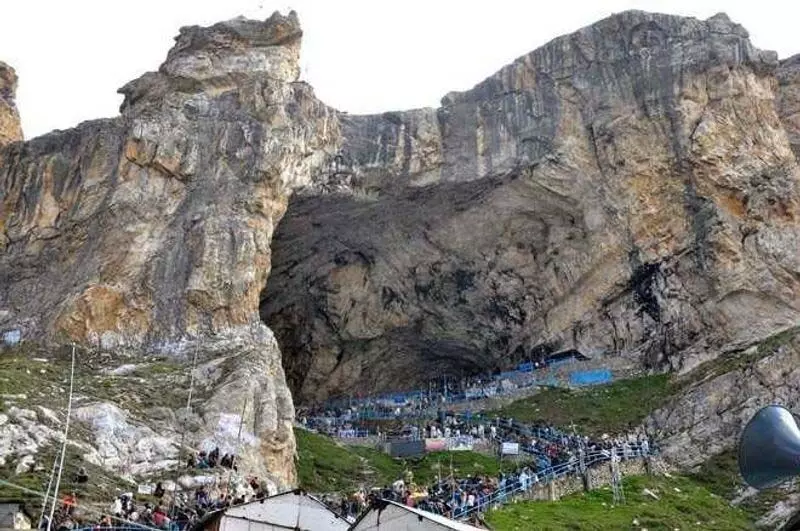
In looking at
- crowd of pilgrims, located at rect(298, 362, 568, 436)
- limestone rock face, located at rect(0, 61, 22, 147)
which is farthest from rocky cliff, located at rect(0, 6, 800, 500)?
limestone rock face, located at rect(0, 61, 22, 147)

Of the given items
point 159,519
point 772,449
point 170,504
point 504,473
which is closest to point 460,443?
point 504,473

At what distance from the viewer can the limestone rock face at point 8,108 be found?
57.2m

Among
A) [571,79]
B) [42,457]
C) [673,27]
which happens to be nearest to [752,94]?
[673,27]

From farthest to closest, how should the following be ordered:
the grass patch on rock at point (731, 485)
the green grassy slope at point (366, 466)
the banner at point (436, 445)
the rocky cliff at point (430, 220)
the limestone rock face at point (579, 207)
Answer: the limestone rock face at point (579, 207)
the rocky cliff at point (430, 220)
the banner at point (436, 445)
the green grassy slope at point (366, 466)
the grass patch on rock at point (731, 485)

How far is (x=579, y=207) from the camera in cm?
4722

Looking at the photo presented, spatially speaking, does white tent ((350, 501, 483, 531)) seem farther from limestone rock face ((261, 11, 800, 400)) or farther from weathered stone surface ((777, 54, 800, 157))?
weathered stone surface ((777, 54, 800, 157))

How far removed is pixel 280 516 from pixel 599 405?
25.5 meters

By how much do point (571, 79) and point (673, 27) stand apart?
20.1ft

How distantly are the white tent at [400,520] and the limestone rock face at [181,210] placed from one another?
16073 millimetres

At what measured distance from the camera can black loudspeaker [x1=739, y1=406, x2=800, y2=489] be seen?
7102 mm

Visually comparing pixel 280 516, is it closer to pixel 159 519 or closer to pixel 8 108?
pixel 159 519

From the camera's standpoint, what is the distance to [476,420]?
41812 mm

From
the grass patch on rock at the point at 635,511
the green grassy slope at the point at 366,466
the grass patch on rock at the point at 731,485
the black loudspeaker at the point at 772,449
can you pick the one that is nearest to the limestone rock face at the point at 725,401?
the grass patch on rock at the point at 731,485

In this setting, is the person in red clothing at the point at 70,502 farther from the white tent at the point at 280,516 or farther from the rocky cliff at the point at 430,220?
the rocky cliff at the point at 430,220
